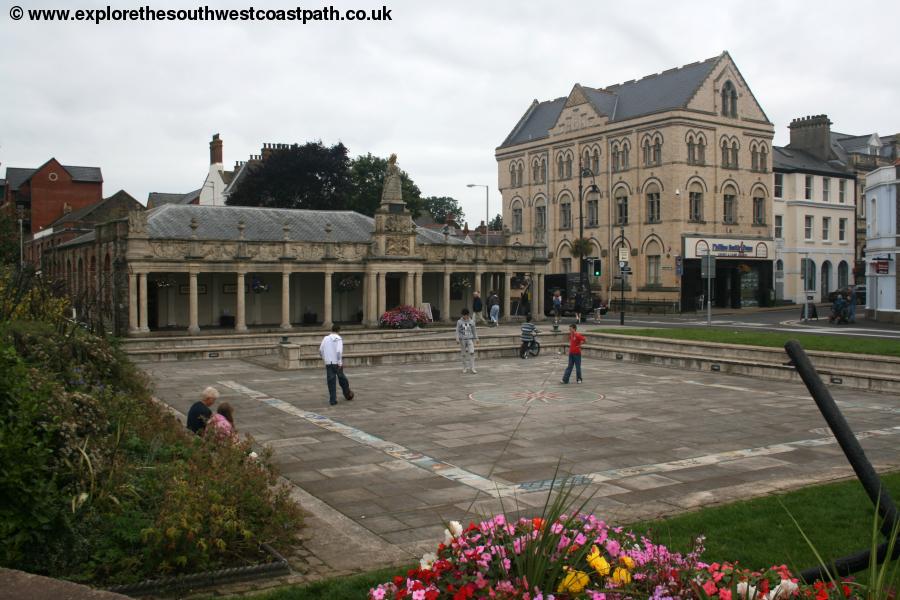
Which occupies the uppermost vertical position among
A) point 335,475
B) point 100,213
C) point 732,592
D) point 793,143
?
point 793,143

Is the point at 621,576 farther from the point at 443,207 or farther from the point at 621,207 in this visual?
the point at 443,207

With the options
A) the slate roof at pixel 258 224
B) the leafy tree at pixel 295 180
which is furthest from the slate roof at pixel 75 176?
the slate roof at pixel 258 224

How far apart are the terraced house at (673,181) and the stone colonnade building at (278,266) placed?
12.3 meters

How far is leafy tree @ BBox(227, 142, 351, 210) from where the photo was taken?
6638 cm

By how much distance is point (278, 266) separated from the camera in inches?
1554

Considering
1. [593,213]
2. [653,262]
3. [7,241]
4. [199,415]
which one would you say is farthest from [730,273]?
[199,415]

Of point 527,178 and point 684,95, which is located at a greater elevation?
point 684,95

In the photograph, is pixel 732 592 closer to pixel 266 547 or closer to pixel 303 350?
pixel 266 547

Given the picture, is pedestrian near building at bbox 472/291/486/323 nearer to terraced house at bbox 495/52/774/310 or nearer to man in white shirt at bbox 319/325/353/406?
terraced house at bbox 495/52/774/310

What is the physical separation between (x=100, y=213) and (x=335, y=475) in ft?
219

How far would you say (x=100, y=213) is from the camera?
70.3 metres

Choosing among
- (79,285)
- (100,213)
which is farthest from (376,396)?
(100,213)

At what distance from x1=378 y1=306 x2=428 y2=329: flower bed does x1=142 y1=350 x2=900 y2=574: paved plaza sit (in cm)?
1701

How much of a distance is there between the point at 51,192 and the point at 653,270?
66760 mm
